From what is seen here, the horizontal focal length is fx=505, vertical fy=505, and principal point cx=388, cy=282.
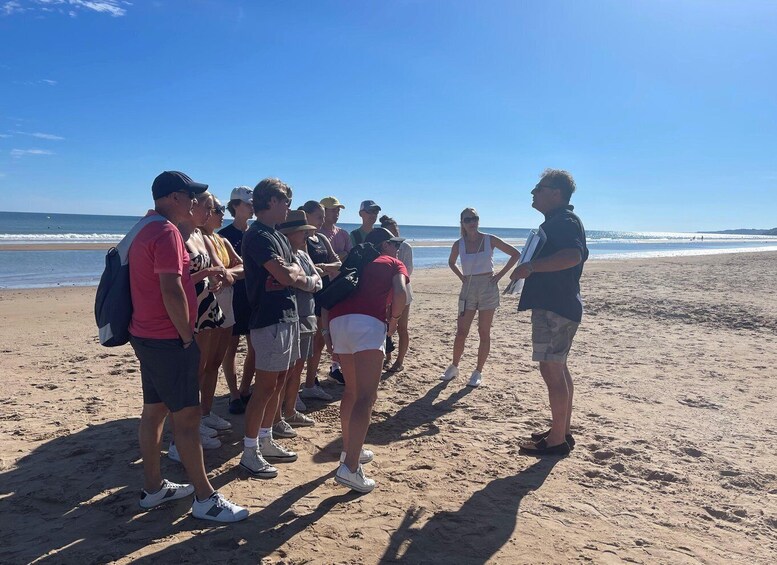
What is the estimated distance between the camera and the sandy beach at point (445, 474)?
8.86ft

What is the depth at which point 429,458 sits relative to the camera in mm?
3793

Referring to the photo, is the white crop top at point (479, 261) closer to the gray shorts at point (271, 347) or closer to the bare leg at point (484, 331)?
the bare leg at point (484, 331)

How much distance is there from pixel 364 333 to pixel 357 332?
4 cm

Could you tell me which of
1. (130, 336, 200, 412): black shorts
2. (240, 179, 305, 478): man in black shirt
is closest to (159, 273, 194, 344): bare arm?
(130, 336, 200, 412): black shorts

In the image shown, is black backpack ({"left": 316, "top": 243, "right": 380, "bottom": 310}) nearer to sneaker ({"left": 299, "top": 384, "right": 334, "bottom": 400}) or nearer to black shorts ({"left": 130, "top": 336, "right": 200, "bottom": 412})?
→ black shorts ({"left": 130, "top": 336, "right": 200, "bottom": 412})

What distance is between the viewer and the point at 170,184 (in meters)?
2.71

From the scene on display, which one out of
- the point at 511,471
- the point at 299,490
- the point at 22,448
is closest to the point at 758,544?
the point at 511,471

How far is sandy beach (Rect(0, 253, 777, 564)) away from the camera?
270 centimetres

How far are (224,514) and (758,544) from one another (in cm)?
295

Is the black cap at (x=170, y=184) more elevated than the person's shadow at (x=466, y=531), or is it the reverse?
the black cap at (x=170, y=184)

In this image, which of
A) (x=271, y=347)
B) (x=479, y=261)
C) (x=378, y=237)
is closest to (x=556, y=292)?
(x=378, y=237)

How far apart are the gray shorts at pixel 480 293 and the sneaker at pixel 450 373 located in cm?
74

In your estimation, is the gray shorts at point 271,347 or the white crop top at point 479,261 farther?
the white crop top at point 479,261

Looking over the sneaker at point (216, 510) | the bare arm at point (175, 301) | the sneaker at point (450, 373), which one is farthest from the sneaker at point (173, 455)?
the sneaker at point (450, 373)
